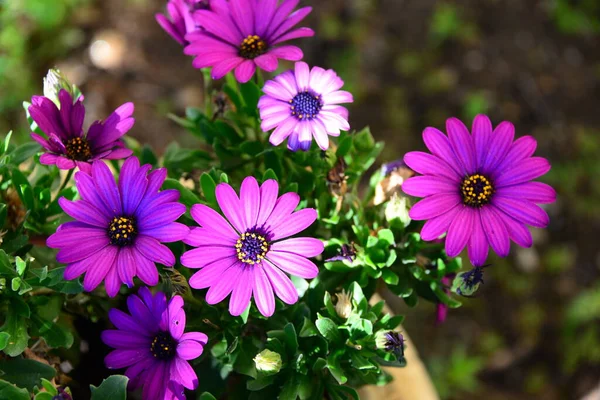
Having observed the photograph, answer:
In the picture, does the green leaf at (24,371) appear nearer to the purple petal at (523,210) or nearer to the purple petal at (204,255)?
the purple petal at (204,255)

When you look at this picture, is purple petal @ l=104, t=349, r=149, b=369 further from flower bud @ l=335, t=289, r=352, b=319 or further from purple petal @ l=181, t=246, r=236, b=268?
flower bud @ l=335, t=289, r=352, b=319

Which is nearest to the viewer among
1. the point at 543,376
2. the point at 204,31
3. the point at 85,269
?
the point at 85,269

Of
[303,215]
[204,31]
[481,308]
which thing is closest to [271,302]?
[303,215]

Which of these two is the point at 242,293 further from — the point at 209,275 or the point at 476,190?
the point at 476,190

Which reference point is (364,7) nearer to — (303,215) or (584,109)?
(584,109)

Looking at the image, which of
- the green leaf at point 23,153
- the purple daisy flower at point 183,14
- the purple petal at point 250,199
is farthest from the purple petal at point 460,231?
the green leaf at point 23,153

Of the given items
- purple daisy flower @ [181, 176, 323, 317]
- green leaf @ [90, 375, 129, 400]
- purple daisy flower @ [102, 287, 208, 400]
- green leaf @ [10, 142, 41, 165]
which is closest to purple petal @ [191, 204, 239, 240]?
purple daisy flower @ [181, 176, 323, 317]
